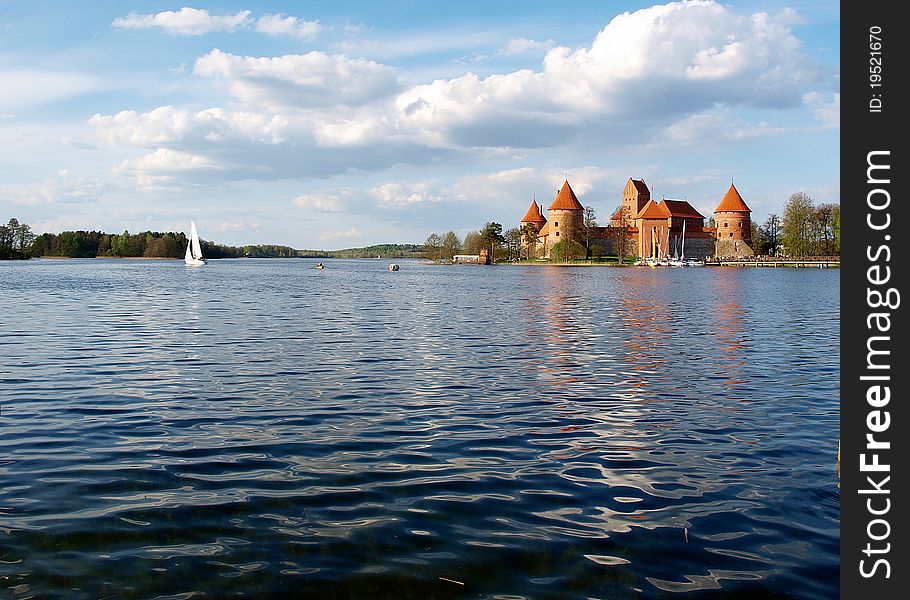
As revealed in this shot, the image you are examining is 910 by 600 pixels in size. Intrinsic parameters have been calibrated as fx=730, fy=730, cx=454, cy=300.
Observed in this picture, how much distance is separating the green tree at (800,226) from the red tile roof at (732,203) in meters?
25.5

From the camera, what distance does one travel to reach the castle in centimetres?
17312

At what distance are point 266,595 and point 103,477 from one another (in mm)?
4315

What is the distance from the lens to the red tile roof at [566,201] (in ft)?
602

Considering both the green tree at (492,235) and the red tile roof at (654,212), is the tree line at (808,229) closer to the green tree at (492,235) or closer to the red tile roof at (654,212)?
the red tile roof at (654,212)

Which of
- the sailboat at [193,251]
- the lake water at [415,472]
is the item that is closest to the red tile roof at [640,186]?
the sailboat at [193,251]

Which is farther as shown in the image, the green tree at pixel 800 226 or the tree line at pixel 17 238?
the tree line at pixel 17 238

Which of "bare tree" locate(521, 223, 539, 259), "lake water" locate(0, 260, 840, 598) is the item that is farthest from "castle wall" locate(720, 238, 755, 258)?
"lake water" locate(0, 260, 840, 598)

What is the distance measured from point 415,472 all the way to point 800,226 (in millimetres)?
152784

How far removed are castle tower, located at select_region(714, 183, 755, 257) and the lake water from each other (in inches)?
6324

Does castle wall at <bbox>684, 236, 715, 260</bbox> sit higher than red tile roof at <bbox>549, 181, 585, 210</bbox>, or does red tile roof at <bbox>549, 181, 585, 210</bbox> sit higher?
red tile roof at <bbox>549, 181, 585, 210</bbox>
